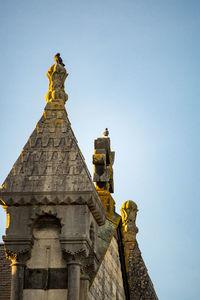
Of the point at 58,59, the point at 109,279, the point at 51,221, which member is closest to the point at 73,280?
the point at 51,221

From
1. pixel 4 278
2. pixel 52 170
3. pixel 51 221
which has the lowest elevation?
pixel 51 221

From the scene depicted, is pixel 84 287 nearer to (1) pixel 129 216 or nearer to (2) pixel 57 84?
(2) pixel 57 84

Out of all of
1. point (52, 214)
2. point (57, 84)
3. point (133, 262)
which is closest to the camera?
point (52, 214)

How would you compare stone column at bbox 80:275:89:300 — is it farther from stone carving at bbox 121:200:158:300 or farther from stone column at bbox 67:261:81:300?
stone carving at bbox 121:200:158:300

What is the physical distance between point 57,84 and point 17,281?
3709mm

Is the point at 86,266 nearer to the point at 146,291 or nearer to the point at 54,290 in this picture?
the point at 54,290

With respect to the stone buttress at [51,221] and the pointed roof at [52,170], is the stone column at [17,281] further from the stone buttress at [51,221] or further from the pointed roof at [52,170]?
the pointed roof at [52,170]

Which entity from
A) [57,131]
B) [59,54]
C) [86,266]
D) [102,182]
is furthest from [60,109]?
[102,182]

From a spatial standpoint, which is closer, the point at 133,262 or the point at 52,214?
the point at 52,214

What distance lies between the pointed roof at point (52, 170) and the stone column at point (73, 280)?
39.3 inches

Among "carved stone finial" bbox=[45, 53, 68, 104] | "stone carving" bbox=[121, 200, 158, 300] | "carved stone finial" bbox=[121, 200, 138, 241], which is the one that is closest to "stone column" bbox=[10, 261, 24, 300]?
"carved stone finial" bbox=[45, 53, 68, 104]

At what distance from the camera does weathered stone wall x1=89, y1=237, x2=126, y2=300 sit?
1162cm

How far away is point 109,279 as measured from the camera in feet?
43.0

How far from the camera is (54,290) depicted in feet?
31.5
